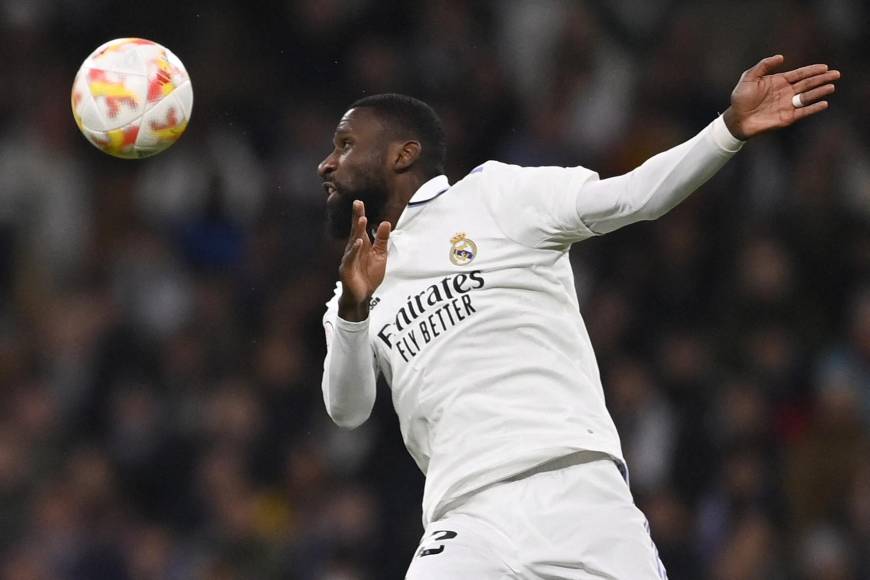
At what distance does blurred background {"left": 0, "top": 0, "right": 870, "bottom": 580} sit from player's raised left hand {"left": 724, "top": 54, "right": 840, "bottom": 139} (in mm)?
4168

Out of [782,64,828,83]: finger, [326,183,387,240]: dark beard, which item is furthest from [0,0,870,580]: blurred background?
[782,64,828,83]: finger

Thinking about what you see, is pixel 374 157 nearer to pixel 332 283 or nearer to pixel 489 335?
pixel 489 335

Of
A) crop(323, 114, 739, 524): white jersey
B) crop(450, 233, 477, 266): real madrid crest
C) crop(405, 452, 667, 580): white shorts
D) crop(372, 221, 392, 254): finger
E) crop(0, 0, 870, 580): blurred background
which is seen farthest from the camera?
crop(0, 0, 870, 580): blurred background

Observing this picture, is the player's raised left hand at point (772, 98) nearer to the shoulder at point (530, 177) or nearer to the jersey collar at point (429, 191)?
the shoulder at point (530, 177)

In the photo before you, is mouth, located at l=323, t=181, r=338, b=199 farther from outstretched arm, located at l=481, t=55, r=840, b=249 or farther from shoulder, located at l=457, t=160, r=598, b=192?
outstretched arm, located at l=481, t=55, r=840, b=249

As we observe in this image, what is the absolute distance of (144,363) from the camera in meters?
9.69

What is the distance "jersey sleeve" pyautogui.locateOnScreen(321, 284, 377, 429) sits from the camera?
4.81m

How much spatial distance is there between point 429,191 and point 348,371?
2.26 feet

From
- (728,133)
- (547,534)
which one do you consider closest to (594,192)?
(728,133)

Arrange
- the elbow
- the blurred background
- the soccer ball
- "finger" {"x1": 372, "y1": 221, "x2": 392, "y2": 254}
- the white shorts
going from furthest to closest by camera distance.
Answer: the blurred background → the soccer ball → the elbow → "finger" {"x1": 372, "y1": 221, "x2": 392, "y2": 254} → the white shorts

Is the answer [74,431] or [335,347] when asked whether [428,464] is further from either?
[74,431]

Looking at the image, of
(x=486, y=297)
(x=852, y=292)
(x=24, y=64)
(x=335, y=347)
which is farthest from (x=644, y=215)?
(x=24, y=64)

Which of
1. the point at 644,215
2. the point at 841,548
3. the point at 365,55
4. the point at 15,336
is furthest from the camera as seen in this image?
the point at 365,55

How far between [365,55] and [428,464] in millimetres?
6363
